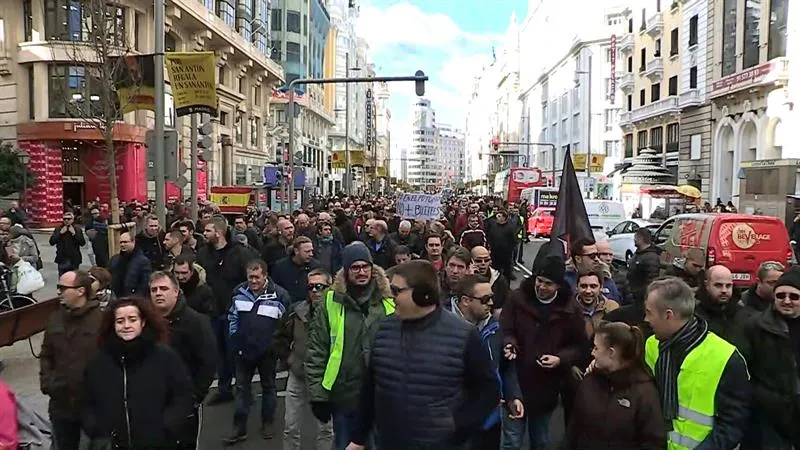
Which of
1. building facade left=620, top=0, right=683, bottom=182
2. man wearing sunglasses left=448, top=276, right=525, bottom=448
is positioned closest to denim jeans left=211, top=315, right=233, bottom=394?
man wearing sunglasses left=448, top=276, right=525, bottom=448

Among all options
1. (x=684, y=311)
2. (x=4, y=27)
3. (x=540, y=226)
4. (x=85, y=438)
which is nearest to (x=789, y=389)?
(x=684, y=311)

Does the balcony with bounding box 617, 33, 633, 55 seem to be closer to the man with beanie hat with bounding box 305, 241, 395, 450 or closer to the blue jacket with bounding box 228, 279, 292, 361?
the blue jacket with bounding box 228, 279, 292, 361

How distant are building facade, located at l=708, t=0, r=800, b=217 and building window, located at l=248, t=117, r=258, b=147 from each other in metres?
29.7

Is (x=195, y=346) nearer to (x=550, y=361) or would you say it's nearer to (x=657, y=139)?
(x=550, y=361)

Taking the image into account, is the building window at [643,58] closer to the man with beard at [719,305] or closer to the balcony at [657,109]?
the balcony at [657,109]

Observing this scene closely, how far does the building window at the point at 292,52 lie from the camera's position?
72.6m

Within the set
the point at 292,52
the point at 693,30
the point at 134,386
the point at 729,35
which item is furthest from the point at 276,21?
the point at 134,386

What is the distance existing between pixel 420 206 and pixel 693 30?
120 ft

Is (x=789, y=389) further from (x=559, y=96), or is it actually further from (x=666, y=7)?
(x=559, y=96)

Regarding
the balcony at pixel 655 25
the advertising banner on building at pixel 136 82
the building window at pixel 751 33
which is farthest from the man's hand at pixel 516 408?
the balcony at pixel 655 25

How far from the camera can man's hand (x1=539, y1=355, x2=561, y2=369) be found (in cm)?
511

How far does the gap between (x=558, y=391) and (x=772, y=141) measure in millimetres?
35650

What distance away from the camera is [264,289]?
689cm

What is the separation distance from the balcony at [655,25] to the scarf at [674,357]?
172 ft
